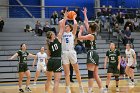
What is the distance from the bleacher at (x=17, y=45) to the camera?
59.7 feet

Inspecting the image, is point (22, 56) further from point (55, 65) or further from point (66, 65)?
point (55, 65)

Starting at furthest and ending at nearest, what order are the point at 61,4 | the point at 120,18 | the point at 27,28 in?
the point at 61,4 < the point at 120,18 < the point at 27,28

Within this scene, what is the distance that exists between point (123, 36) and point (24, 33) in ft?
21.3

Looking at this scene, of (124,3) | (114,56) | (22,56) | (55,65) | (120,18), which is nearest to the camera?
(55,65)

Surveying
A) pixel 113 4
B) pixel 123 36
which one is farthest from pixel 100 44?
pixel 113 4

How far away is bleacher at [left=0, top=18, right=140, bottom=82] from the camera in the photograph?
18203 millimetres

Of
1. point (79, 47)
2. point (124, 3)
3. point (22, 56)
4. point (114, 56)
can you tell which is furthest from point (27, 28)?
point (114, 56)

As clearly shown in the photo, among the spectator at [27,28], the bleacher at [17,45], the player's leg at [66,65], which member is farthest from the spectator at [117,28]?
the player's leg at [66,65]

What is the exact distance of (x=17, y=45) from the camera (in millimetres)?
20000

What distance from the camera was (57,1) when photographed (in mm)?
26484

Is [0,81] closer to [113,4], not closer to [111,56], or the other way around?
[111,56]

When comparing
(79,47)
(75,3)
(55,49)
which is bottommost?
(55,49)

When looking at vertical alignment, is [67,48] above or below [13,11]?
below

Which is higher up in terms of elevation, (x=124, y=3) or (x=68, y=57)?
(x=124, y=3)
